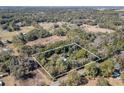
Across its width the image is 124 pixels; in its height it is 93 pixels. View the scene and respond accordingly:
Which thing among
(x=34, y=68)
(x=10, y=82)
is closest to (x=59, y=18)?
(x=34, y=68)

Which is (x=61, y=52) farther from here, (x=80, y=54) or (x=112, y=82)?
(x=112, y=82)

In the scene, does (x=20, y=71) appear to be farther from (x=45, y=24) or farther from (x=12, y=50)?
(x=45, y=24)

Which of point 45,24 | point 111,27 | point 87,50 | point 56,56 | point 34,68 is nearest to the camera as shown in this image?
point 34,68

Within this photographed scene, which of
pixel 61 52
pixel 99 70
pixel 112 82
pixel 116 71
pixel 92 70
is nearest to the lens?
pixel 112 82

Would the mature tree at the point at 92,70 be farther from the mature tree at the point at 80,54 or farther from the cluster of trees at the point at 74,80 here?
the mature tree at the point at 80,54

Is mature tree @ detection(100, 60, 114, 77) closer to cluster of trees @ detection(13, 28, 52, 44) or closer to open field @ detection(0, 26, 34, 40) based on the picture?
cluster of trees @ detection(13, 28, 52, 44)

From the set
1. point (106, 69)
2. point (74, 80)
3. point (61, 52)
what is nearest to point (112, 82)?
point (106, 69)

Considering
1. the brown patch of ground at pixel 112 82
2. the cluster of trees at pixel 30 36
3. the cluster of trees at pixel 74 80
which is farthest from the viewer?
the cluster of trees at pixel 30 36

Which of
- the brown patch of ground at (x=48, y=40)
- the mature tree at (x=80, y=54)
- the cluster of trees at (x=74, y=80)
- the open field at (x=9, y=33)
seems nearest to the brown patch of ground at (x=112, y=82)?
the cluster of trees at (x=74, y=80)
